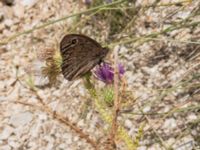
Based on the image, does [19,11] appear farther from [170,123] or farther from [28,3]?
[170,123]

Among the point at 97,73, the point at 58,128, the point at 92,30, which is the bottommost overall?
the point at 58,128

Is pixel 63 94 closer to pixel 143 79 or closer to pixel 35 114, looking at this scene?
pixel 35 114

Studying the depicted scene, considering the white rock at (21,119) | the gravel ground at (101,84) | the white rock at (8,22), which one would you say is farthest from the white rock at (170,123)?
the white rock at (8,22)

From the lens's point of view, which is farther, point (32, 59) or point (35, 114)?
point (32, 59)

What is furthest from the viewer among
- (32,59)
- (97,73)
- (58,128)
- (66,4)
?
(66,4)

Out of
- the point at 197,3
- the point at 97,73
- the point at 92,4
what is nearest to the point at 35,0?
the point at 92,4

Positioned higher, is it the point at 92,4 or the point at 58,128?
the point at 92,4

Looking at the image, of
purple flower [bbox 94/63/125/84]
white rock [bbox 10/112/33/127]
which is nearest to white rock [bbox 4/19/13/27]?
white rock [bbox 10/112/33/127]

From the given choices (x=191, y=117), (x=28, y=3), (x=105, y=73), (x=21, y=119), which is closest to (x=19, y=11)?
(x=28, y=3)

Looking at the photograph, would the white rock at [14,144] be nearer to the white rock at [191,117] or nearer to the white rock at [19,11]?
the white rock at [191,117]
